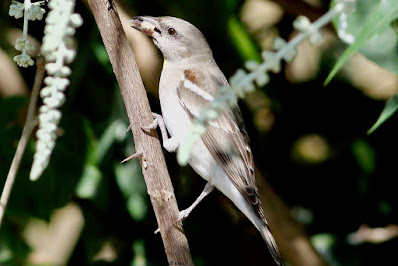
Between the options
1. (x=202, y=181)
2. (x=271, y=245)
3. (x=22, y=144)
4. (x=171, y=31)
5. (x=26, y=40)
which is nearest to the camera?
(x=26, y=40)

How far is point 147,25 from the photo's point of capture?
325cm

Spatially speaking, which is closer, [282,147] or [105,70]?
[105,70]

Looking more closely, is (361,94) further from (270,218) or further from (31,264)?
(31,264)

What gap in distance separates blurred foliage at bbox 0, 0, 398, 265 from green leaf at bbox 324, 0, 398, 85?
936 millimetres

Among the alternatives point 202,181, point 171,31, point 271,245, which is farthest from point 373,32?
point 202,181

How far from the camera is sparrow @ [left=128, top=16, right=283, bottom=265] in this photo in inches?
121

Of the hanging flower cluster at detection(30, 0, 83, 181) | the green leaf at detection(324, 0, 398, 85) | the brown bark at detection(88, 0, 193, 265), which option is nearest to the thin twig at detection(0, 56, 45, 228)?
the brown bark at detection(88, 0, 193, 265)

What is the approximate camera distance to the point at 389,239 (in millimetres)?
3807

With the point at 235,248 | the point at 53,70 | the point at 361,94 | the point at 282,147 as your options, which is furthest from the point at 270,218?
the point at 53,70

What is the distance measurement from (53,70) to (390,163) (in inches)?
122

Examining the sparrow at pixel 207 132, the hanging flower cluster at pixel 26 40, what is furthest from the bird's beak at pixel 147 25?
the hanging flower cluster at pixel 26 40

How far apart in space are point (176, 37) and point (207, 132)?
62 centimetres

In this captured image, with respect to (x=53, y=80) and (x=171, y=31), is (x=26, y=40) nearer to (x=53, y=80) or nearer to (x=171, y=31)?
(x=53, y=80)

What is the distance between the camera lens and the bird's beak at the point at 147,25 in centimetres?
316
